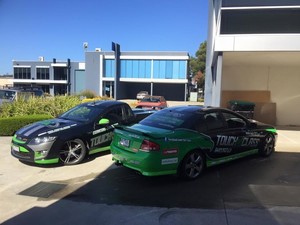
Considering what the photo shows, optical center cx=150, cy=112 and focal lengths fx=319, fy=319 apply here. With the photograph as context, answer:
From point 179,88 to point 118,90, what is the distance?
34.0ft

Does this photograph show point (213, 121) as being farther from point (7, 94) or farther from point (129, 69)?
point (129, 69)

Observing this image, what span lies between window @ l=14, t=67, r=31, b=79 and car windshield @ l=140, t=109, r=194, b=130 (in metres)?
59.9

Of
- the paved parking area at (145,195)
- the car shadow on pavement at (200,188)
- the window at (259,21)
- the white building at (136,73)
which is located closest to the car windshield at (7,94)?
the paved parking area at (145,195)

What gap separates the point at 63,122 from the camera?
7891mm

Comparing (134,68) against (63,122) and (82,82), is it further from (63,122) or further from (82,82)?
(63,122)

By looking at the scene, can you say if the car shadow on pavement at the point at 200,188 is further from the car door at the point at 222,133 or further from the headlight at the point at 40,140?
the headlight at the point at 40,140

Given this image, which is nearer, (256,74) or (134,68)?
(256,74)

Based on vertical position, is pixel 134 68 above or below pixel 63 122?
above

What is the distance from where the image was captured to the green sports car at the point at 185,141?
19.0ft

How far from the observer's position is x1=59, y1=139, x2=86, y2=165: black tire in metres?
7.45

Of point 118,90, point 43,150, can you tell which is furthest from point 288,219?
point 118,90

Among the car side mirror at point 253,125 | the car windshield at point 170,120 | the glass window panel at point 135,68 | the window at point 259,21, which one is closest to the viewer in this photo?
the car windshield at point 170,120

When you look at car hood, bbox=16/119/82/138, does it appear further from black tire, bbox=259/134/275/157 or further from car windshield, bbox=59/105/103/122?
black tire, bbox=259/134/275/157

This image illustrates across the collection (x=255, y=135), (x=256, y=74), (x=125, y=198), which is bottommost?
(x=125, y=198)
